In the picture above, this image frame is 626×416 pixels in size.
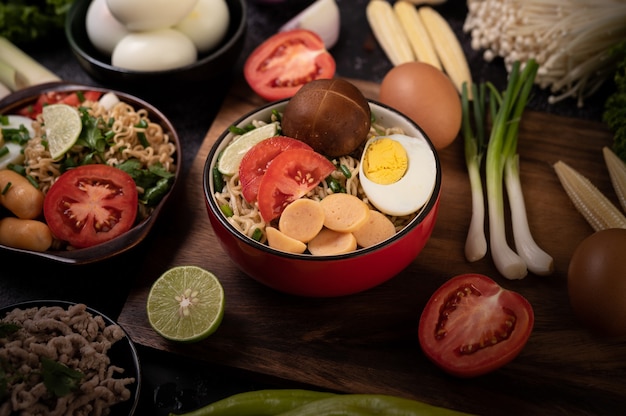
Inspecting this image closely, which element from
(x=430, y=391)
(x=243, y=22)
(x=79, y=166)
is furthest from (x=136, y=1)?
(x=430, y=391)

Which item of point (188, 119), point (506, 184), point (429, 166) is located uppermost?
point (429, 166)

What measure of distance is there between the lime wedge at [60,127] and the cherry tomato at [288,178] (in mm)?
799

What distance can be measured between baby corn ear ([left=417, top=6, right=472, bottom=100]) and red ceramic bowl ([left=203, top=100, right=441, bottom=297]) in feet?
2.95

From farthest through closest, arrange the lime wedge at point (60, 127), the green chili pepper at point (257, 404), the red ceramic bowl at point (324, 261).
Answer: the lime wedge at point (60, 127)
the red ceramic bowl at point (324, 261)
the green chili pepper at point (257, 404)

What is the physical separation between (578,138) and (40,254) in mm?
1991

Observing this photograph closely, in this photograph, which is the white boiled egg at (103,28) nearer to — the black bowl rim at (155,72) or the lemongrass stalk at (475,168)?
the black bowl rim at (155,72)

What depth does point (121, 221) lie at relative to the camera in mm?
2096

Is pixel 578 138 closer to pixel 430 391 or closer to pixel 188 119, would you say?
pixel 430 391

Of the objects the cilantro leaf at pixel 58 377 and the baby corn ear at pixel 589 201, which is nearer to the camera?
the cilantro leaf at pixel 58 377

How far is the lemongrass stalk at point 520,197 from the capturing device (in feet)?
6.74

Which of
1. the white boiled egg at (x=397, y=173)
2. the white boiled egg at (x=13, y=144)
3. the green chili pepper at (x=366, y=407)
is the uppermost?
the white boiled egg at (x=397, y=173)

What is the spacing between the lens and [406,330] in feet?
6.33

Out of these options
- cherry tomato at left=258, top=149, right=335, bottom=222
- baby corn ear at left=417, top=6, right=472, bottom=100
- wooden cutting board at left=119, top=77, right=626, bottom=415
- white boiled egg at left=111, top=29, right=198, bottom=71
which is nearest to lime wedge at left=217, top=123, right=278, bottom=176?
cherry tomato at left=258, top=149, right=335, bottom=222

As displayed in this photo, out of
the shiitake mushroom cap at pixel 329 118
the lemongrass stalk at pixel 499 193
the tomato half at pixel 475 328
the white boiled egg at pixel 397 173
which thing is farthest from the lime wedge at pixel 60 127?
the lemongrass stalk at pixel 499 193
